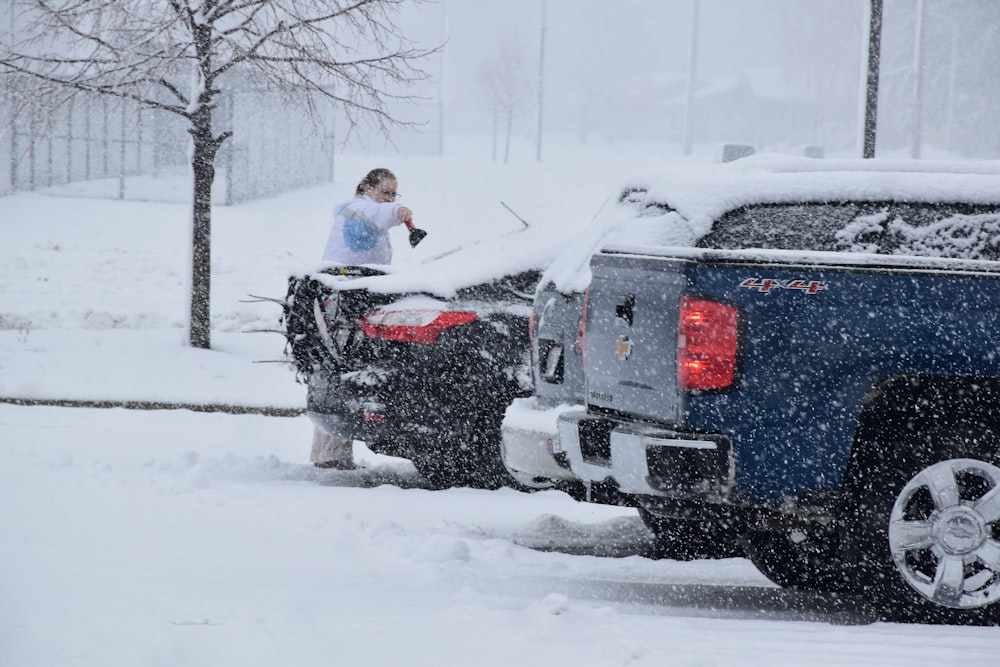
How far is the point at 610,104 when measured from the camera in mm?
101188

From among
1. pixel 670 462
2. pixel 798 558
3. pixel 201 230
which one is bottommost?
pixel 798 558

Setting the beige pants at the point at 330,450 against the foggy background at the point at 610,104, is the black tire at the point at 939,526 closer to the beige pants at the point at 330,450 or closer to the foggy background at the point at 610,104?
the beige pants at the point at 330,450

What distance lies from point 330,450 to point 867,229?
176 inches

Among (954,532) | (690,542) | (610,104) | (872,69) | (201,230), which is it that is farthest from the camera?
(610,104)

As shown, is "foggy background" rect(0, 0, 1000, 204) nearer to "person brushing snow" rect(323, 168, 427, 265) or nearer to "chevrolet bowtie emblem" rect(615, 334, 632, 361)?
"person brushing snow" rect(323, 168, 427, 265)

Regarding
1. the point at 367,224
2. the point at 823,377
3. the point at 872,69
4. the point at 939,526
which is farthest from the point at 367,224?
the point at 872,69

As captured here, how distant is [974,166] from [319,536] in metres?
3.66

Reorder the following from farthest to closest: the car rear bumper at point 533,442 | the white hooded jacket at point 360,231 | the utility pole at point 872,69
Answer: the utility pole at point 872,69
the white hooded jacket at point 360,231
the car rear bumper at point 533,442

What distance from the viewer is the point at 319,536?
6270 millimetres

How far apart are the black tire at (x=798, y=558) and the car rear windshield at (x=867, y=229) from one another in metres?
1.24

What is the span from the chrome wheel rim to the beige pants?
4356 mm

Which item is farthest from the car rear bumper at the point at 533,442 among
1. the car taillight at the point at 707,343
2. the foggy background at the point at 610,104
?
the foggy background at the point at 610,104

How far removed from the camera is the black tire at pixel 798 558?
5191mm

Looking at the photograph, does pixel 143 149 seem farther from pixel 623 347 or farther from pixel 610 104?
pixel 610 104
